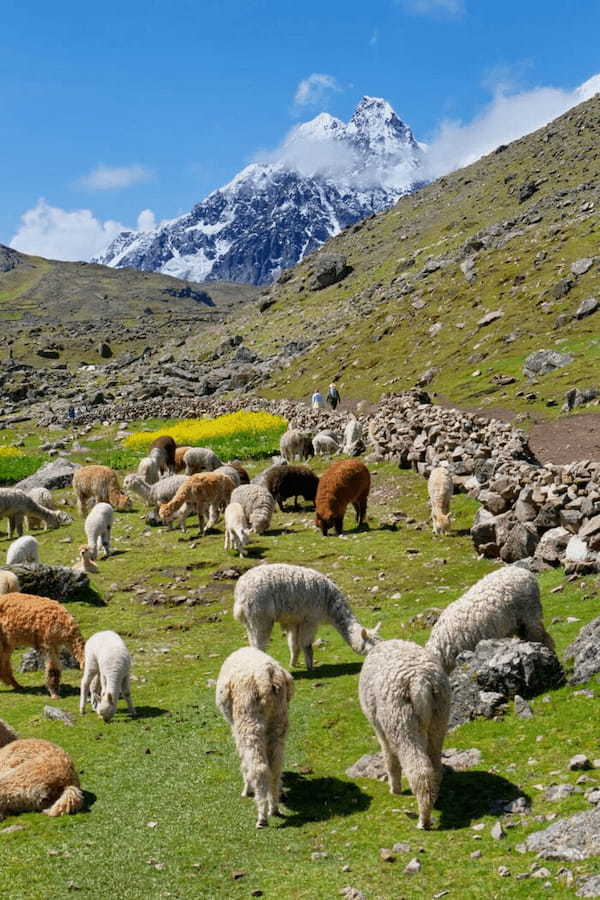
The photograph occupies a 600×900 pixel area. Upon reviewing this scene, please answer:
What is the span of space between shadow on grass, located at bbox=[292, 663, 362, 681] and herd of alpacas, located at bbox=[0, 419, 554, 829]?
185 mm

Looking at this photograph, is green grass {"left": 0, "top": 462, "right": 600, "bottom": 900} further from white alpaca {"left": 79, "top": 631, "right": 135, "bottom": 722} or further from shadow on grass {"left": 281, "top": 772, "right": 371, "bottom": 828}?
white alpaca {"left": 79, "top": 631, "right": 135, "bottom": 722}

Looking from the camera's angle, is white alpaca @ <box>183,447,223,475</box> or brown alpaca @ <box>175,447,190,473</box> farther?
brown alpaca @ <box>175,447,190,473</box>

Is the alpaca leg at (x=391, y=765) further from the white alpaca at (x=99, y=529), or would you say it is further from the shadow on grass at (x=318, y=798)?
the white alpaca at (x=99, y=529)

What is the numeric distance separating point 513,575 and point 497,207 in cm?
11283

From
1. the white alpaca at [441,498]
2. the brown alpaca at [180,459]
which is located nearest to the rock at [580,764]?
the white alpaca at [441,498]

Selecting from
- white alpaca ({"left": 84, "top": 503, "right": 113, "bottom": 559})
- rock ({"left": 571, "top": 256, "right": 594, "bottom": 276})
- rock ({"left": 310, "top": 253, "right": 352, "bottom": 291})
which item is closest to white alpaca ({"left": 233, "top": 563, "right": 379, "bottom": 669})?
white alpaca ({"left": 84, "top": 503, "right": 113, "bottom": 559})

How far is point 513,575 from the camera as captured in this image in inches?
516

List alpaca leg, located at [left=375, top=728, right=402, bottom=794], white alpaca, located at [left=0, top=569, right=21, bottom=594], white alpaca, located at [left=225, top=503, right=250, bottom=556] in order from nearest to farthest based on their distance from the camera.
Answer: alpaca leg, located at [left=375, top=728, right=402, bottom=794], white alpaca, located at [left=0, top=569, right=21, bottom=594], white alpaca, located at [left=225, top=503, right=250, bottom=556]

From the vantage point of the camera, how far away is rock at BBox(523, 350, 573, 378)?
44250mm

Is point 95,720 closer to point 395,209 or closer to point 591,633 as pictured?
point 591,633

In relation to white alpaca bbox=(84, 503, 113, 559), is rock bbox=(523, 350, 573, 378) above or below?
above

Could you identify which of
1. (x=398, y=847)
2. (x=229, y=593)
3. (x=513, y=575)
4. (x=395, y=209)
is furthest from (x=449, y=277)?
(x=395, y=209)

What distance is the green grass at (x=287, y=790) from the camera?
8344mm

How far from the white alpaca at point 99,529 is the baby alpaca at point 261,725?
1658 centimetres
